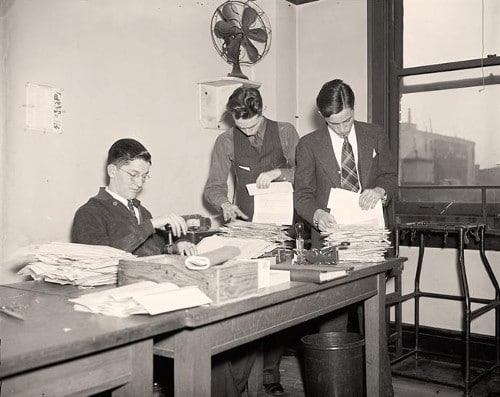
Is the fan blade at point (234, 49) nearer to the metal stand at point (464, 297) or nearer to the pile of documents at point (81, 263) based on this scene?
the metal stand at point (464, 297)

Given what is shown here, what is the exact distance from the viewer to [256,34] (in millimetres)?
4227

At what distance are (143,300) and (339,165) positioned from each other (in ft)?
5.67

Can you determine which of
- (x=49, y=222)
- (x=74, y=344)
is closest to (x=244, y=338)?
(x=74, y=344)

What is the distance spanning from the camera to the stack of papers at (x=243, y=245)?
7.88ft

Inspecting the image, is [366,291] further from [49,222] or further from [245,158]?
[49,222]

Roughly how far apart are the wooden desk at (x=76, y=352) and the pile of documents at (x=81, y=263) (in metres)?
0.35

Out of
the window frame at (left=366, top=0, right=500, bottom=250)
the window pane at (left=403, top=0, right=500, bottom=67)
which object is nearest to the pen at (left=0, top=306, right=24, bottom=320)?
the window frame at (left=366, top=0, right=500, bottom=250)

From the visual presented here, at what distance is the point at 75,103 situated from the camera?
126 inches

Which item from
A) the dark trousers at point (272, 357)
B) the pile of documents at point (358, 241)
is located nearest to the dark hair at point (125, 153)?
the pile of documents at point (358, 241)

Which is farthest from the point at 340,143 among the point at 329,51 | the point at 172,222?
the point at 329,51

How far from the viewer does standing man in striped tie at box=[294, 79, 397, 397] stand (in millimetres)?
3006

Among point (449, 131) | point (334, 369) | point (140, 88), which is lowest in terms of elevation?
point (334, 369)

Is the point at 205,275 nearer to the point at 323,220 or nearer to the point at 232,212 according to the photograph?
the point at 323,220

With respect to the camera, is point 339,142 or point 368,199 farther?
point 339,142
